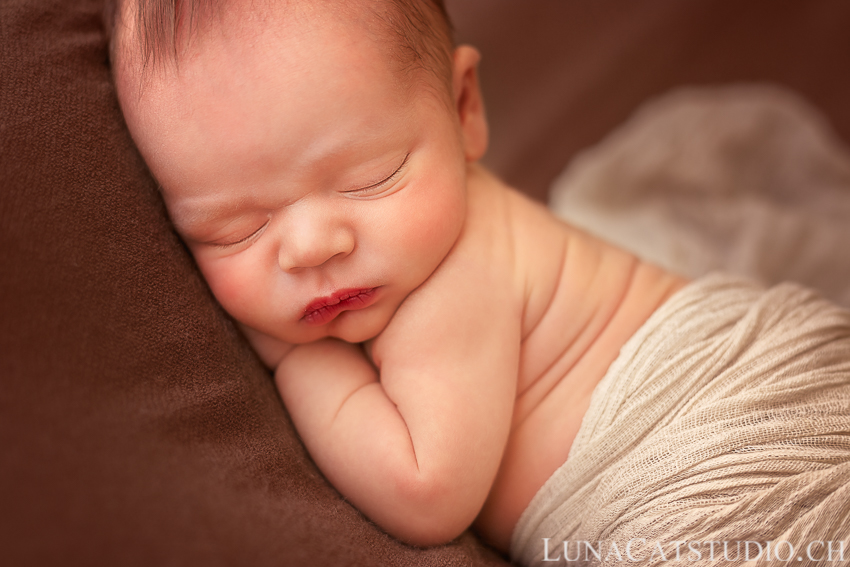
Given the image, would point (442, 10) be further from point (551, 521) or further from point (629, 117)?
point (629, 117)

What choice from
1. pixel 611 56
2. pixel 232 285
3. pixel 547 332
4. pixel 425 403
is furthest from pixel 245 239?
pixel 611 56

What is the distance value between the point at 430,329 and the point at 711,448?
39cm

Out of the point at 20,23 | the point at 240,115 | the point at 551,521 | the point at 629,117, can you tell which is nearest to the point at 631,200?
the point at 629,117

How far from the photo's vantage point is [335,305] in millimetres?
915

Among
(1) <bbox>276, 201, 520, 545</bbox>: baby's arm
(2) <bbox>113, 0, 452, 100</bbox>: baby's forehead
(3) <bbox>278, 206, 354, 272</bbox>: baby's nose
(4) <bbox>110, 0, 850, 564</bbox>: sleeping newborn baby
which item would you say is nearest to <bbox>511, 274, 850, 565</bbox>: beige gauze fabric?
(4) <bbox>110, 0, 850, 564</bbox>: sleeping newborn baby

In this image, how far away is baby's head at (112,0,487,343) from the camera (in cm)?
82

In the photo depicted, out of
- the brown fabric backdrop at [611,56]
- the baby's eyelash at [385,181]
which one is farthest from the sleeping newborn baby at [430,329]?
the brown fabric backdrop at [611,56]

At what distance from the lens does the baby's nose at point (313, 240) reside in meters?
0.84

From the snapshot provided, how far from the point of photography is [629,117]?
6.39 ft

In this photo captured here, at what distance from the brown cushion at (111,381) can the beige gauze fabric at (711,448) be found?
18 cm

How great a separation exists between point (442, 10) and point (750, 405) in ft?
2.37

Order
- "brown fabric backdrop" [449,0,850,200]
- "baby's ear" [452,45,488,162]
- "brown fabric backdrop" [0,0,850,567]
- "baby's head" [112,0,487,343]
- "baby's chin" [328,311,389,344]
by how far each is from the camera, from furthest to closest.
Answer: "brown fabric backdrop" [449,0,850,200] → "baby's ear" [452,45,488,162] → "baby's chin" [328,311,389,344] → "baby's head" [112,0,487,343] → "brown fabric backdrop" [0,0,850,567]

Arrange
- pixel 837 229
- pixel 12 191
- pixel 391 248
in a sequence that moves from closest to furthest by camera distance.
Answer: pixel 12 191
pixel 391 248
pixel 837 229

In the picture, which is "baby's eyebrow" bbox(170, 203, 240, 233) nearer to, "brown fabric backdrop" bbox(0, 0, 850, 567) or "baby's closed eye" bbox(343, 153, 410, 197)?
"brown fabric backdrop" bbox(0, 0, 850, 567)
